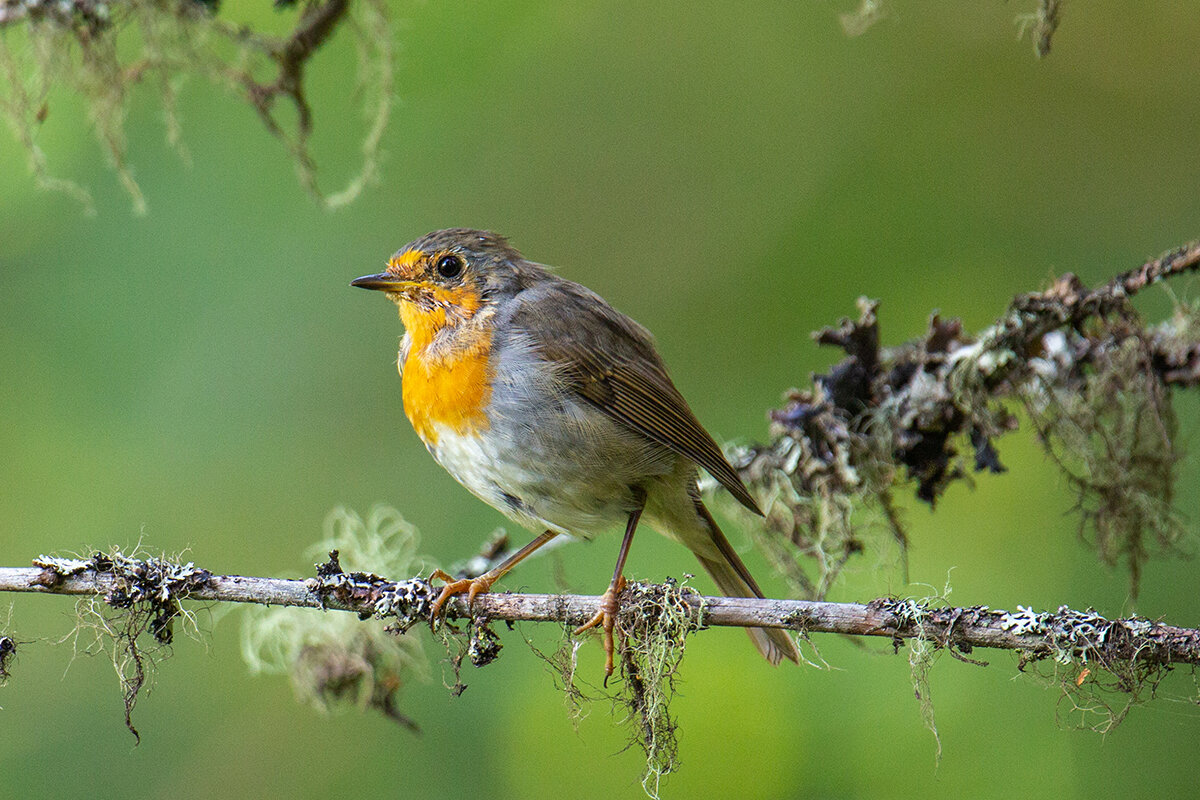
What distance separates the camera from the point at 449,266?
3.41 m

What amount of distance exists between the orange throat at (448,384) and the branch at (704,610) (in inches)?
21.9

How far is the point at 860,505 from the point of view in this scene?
3289 mm

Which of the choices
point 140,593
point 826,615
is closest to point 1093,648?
point 826,615

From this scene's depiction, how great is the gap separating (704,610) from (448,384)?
107cm

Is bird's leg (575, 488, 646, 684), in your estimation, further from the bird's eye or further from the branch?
the bird's eye

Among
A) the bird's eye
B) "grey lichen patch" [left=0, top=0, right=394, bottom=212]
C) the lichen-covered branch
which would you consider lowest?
the lichen-covered branch

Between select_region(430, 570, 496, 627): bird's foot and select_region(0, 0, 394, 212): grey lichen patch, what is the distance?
4.27ft

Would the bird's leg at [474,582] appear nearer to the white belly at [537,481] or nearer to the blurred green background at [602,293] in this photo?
the white belly at [537,481]

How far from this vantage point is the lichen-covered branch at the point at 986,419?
9.81 feet

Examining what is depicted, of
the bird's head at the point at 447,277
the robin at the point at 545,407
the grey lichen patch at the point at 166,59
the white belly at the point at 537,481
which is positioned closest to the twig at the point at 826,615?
the robin at the point at 545,407

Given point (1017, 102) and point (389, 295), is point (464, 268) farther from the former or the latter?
point (1017, 102)

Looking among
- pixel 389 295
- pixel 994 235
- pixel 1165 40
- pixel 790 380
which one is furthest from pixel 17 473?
pixel 1165 40

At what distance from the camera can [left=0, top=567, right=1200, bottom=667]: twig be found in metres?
2.01

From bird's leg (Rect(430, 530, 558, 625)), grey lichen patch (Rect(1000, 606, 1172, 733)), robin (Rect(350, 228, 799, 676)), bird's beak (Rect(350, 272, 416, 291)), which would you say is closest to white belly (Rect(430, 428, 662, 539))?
robin (Rect(350, 228, 799, 676))
